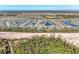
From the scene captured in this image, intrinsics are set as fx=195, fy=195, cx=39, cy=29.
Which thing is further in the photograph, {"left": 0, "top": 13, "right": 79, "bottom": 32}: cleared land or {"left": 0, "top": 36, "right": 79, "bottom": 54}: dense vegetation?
{"left": 0, "top": 13, "right": 79, "bottom": 32}: cleared land

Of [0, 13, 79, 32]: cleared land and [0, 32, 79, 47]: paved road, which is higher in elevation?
[0, 13, 79, 32]: cleared land

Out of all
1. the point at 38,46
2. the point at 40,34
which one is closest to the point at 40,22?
the point at 40,34

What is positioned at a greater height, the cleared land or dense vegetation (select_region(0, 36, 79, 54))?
the cleared land

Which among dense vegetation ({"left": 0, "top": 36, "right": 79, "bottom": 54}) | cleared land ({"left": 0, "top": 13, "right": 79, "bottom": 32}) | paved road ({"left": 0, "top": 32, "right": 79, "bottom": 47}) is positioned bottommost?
dense vegetation ({"left": 0, "top": 36, "right": 79, "bottom": 54})

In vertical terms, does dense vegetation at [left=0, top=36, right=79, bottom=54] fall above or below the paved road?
below

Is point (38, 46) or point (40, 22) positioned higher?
point (40, 22)

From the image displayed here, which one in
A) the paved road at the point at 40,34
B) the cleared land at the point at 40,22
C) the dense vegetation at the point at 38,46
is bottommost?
the dense vegetation at the point at 38,46

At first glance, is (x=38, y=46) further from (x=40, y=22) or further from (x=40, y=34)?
(x=40, y=22)

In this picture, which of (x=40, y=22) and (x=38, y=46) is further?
(x=40, y=22)
